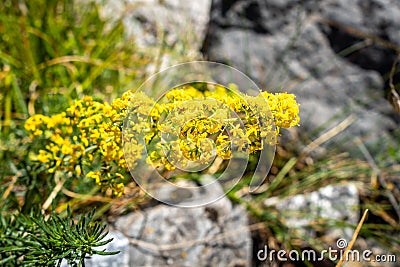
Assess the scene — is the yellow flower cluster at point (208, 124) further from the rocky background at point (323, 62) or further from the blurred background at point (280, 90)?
the rocky background at point (323, 62)

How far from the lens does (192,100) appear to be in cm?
94

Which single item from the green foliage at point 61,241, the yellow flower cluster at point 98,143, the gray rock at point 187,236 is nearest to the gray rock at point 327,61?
the gray rock at point 187,236

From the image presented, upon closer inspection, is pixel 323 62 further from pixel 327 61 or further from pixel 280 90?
pixel 280 90

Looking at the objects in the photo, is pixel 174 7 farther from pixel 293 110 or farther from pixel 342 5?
pixel 293 110

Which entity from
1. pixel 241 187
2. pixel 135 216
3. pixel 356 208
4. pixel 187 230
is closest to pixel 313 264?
pixel 356 208

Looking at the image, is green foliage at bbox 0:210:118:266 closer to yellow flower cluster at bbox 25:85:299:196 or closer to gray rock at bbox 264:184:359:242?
yellow flower cluster at bbox 25:85:299:196

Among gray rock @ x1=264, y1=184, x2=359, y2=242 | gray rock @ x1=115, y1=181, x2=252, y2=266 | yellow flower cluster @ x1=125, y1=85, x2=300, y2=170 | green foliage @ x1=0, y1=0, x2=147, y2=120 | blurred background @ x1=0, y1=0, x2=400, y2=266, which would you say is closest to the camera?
yellow flower cluster @ x1=125, y1=85, x2=300, y2=170

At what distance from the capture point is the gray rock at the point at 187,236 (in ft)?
5.17

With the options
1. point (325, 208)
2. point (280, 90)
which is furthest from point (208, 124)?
point (325, 208)

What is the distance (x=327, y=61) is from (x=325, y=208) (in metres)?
0.66

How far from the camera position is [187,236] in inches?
64.2

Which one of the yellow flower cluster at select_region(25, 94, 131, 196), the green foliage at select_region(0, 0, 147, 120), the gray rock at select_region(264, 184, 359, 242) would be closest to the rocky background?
the gray rock at select_region(264, 184, 359, 242)

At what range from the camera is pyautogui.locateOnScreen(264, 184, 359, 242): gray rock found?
6.23 ft

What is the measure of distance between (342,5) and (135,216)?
1294mm
